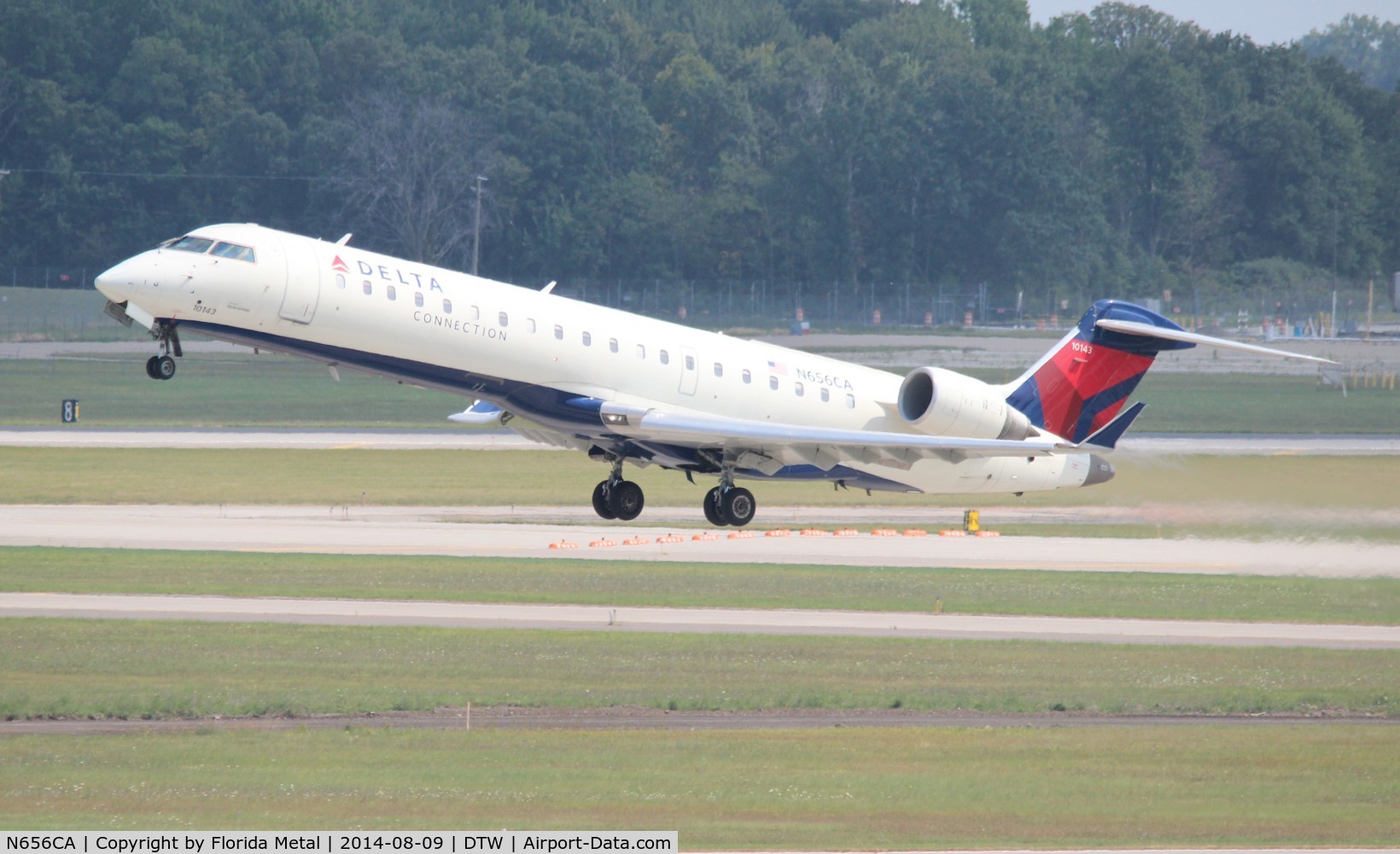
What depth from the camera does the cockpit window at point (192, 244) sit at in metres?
25.5

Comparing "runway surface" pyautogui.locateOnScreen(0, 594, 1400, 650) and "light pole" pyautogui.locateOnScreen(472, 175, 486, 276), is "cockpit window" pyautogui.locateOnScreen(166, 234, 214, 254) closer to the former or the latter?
"runway surface" pyautogui.locateOnScreen(0, 594, 1400, 650)

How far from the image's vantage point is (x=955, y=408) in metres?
31.1

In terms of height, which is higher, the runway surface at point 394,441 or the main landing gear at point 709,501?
the main landing gear at point 709,501

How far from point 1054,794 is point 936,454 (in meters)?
12.5

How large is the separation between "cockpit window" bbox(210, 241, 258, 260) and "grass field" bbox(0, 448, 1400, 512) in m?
19.0

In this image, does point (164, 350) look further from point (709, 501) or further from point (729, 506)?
point (729, 506)

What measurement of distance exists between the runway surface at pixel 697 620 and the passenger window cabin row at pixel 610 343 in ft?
13.9

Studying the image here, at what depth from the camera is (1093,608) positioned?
31.9 m

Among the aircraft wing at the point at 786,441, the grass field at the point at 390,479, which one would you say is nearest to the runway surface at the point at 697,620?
the aircraft wing at the point at 786,441

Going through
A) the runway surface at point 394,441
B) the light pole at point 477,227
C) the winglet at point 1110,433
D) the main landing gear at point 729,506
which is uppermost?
the light pole at point 477,227

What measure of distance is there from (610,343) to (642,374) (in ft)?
2.82

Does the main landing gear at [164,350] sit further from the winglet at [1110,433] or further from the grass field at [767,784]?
the winglet at [1110,433]

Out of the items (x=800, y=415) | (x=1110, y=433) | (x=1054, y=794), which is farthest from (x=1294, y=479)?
(x=1054, y=794)

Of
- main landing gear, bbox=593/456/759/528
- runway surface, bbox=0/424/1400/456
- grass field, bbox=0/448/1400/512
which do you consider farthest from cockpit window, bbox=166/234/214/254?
runway surface, bbox=0/424/1400/456
